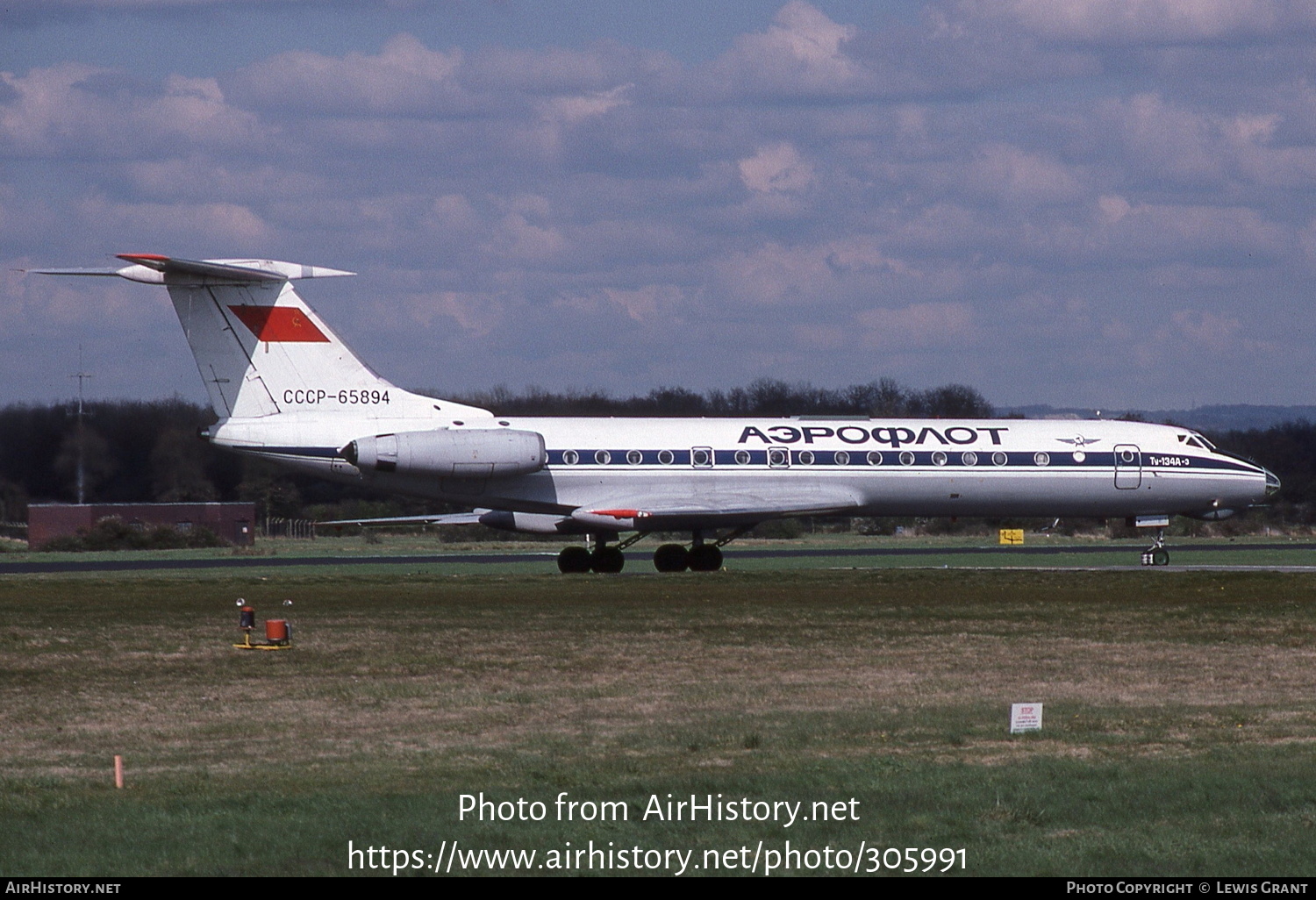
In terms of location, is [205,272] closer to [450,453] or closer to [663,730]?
[450,453]

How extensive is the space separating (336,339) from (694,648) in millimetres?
17300

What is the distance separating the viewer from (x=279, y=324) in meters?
33.4

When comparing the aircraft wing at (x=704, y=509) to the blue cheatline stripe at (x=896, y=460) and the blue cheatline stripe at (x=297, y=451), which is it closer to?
the blue cheatline stripe at (x=896, y=460)

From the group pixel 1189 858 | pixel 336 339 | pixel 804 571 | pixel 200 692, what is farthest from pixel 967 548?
pixel 1189 858

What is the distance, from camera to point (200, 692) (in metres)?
15.3

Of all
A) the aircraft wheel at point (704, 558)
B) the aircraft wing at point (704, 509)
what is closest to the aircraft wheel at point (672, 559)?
the aircraft wheel at point (704, 558)

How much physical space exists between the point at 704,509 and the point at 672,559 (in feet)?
5.48

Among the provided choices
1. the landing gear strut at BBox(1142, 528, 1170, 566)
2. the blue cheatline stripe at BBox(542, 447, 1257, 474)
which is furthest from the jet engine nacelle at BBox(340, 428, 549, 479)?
the landing gear strut at BBox(1142, 528, 1170, 566)

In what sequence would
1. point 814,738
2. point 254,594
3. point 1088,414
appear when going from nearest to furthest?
point 814,738 → point 254,594 → point 1088,414

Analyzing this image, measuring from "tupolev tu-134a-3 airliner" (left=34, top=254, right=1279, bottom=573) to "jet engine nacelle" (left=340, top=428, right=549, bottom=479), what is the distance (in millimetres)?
38

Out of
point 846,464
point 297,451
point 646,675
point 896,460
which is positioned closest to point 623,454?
point 846,464

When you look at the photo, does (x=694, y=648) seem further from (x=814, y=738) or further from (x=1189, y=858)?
(x=1189, y=858)

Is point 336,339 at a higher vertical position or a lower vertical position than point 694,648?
higher

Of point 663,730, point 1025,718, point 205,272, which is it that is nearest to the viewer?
point 1025,718
